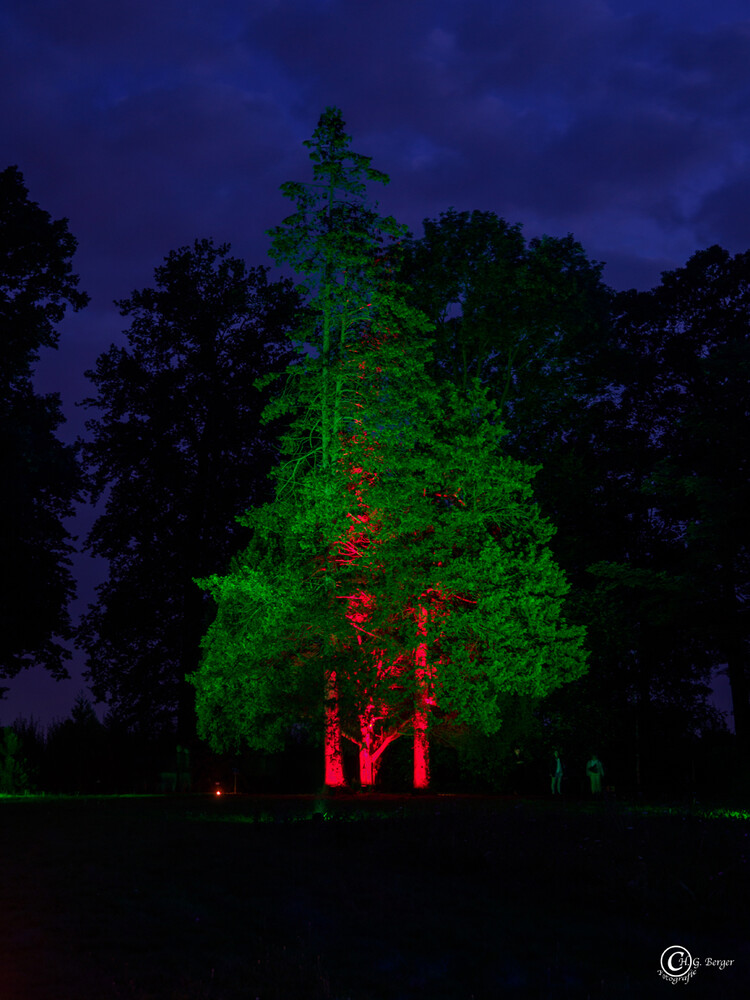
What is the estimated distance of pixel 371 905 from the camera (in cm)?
1120

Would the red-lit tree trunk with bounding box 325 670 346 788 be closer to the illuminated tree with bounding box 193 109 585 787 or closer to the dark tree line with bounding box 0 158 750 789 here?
the illuminated tree with bounding box 193 109 585 787

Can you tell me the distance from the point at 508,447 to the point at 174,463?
1280 cm

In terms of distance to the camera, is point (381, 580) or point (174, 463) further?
point (174, 463)

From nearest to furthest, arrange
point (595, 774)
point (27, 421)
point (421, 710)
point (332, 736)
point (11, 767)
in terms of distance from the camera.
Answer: point (421, 710), point (332, 736), point (595, 774), point (11, 767), point (27, 421)

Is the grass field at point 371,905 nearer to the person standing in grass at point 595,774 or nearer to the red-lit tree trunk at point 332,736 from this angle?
the red-lit tree trunk at point 332,736

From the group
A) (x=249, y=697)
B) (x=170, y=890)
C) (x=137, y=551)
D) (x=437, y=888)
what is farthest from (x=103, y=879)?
(x=137, y=551)

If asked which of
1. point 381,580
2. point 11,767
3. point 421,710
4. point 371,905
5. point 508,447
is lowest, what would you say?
point 371,905

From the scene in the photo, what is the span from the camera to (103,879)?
11789 mm

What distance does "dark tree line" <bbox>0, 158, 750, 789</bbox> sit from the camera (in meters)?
34.0

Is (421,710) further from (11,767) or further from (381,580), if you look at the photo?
(11,767)

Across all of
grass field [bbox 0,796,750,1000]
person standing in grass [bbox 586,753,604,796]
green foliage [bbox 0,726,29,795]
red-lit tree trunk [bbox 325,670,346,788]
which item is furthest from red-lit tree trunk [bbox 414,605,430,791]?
green foliage [bbox 0,726,29,795]

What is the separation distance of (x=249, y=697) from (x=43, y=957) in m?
17.0

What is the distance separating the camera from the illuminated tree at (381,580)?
25.0 m

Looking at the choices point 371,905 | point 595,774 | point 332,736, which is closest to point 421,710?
point 332,736
